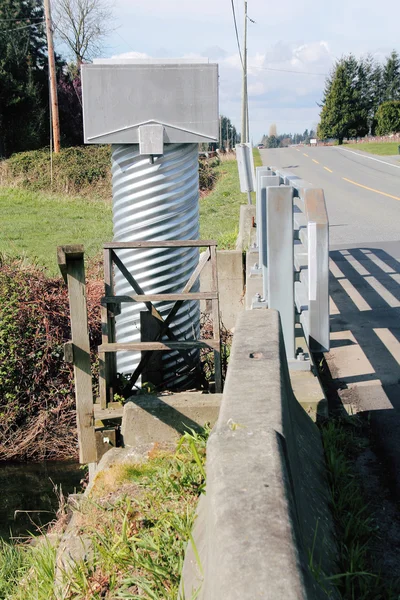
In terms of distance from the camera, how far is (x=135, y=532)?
3223mm

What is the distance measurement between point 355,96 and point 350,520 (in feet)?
266

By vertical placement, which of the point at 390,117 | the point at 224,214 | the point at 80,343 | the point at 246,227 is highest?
the point at 390,117

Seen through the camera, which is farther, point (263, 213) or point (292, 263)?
point (263, 213)

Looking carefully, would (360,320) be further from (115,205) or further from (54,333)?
(54,333)

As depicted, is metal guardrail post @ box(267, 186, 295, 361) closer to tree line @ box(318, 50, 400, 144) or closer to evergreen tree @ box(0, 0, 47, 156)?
evergreen tree @ box(0, 0, 47, 156)

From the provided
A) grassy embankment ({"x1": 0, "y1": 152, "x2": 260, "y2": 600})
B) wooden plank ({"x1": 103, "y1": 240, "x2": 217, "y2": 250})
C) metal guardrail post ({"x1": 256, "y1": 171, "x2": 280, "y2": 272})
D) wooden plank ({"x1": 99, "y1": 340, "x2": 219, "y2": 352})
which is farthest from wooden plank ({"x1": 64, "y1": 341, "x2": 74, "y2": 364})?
metal guardrail post ({"x1": 256, "y1": 171, "x2": 280, "y2": 272})

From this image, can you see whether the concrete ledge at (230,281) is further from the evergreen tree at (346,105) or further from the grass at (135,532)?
the evergreen tree at (346,105)

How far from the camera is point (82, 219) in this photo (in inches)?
882

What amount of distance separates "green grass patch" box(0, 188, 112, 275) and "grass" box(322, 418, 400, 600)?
875cm

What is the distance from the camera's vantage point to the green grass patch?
1524 cm

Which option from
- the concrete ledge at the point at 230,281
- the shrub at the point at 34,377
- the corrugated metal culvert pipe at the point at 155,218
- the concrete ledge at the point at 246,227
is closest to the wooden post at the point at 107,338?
the corrugated metal culvert pipe at the point at 155,218

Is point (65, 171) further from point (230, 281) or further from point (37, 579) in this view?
point (37, 579)

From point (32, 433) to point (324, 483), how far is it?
21.7 feet

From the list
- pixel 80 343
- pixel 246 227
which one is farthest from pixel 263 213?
pixel 246 227
